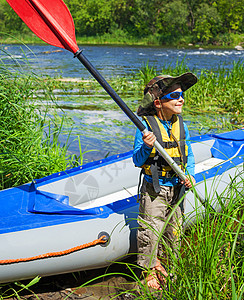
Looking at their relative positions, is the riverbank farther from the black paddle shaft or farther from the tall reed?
the black paddle shaft

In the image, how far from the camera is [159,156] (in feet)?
6.98

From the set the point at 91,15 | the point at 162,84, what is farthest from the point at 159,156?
the point at 91,15

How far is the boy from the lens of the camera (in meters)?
2.10

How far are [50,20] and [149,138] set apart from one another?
2.95 feet

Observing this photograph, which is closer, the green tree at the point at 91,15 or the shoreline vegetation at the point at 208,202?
the shoreline vegetation at the point at 208,202

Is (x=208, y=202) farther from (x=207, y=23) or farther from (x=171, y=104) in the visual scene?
(x=207, y=23)

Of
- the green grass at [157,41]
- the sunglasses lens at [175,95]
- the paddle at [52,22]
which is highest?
the paddle at [52,22]

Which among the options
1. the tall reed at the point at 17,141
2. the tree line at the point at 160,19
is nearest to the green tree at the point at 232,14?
the tree line at the point at 160,19

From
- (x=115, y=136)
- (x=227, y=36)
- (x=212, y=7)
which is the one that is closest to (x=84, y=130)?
(x=115, y=136)

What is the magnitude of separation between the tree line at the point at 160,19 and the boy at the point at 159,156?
3267 cm

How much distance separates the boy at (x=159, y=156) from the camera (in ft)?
6.89

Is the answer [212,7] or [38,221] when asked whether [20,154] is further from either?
[212,7]

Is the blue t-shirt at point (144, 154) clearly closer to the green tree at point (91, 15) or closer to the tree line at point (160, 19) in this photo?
the tree line at point (160, 19)

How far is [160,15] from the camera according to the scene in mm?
40562
